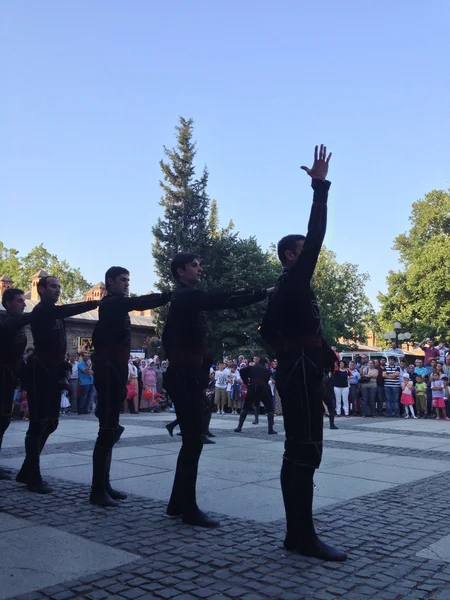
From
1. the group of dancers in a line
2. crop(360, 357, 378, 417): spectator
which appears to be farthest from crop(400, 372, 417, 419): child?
the group of dancers in a line

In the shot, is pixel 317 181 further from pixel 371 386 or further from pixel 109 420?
Answer: pixel 371 386

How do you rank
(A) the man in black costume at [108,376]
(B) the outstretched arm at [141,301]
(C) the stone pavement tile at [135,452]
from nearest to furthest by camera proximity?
(B) the outstretched arm at [141,301] < (A) the man in black costume at [108,376] < (C) the stone pavement tile at [135,452]

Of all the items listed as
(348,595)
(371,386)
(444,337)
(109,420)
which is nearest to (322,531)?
(348,595)

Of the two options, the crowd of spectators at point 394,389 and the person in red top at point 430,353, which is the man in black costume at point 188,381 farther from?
the person in red top at point 430,353

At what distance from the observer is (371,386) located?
18.5 m

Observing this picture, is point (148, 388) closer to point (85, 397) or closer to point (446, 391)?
point (85, 397)

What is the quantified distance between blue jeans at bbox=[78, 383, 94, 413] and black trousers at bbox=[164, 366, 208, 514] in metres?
12.9

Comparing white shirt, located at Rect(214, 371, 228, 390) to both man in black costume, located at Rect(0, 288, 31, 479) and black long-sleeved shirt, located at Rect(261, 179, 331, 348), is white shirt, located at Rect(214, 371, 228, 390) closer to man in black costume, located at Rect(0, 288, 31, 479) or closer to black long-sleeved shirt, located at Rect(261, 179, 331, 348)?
man in black costume, located at Rect(0, 288, 31, 479)

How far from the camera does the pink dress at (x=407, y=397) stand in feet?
59.0

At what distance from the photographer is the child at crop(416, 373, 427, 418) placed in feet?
59.0

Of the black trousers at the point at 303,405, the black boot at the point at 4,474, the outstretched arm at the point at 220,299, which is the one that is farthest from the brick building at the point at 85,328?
the black trousers at the point at 303,405

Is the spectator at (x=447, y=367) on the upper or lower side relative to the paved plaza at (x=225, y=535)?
upper

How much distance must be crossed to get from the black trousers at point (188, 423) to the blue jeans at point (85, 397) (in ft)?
42.4

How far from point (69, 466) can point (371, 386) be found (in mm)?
12973
